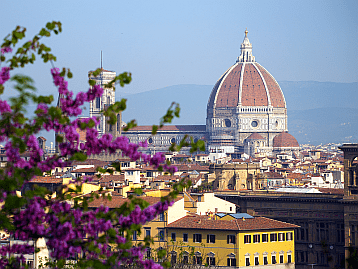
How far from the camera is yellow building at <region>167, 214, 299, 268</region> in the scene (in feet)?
160

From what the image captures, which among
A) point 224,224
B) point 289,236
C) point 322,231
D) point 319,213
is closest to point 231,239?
point 224,224

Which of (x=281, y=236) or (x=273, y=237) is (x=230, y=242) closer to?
(x=273, y=237)

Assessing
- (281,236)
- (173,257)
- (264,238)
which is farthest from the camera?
(281,236)

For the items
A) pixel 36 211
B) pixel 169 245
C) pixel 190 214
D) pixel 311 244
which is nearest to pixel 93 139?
pixel 36 211

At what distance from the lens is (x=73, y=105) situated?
13727 mm

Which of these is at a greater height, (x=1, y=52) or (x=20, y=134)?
(x=1, y=52)

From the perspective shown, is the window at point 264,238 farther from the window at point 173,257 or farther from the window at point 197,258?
the window at point 173,257

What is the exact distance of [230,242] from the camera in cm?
4912

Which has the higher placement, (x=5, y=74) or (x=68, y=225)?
(x=5, y=74)

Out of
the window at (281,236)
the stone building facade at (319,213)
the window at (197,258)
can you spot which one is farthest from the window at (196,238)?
the stone building facade at (319,213)

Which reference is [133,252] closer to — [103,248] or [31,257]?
[103,248]

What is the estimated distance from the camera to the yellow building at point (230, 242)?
160 ft

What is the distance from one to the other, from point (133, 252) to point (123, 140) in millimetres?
1565

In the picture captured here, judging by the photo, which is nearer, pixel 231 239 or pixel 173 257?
pixel 173 257
